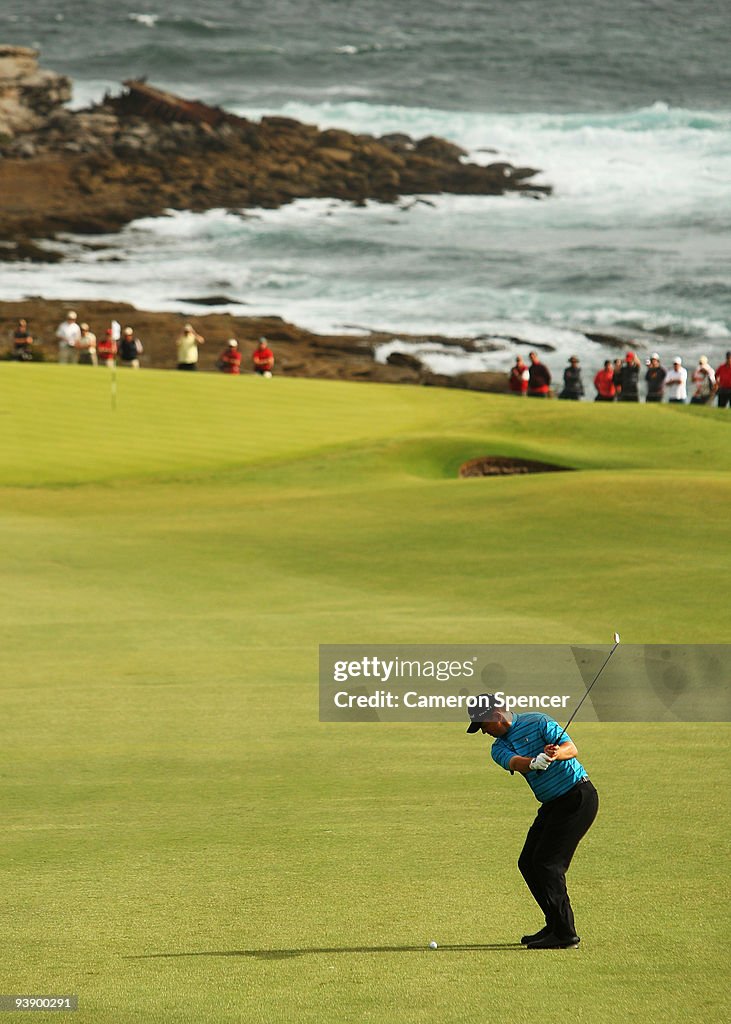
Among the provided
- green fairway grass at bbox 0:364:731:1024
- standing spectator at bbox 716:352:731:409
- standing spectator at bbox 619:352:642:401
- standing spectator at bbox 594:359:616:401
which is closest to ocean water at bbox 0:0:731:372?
standing spectator at bbox 619:352:642:401

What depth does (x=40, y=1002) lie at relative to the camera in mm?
6832

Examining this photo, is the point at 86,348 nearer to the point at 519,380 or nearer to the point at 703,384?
the point at 519,380

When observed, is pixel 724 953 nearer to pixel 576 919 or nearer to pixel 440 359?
pixel 576 919

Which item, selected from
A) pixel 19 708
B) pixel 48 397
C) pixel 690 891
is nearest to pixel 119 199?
pixel 48 397

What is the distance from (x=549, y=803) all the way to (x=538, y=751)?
0.36m

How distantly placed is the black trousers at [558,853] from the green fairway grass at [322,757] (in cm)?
26

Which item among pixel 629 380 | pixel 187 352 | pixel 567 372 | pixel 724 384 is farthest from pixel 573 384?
pixel 187 352

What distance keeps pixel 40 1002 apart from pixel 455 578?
11868 mm

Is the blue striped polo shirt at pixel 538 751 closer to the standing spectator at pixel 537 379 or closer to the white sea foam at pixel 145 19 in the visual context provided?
the standing spectator at pixel 537 379

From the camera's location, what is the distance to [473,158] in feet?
274

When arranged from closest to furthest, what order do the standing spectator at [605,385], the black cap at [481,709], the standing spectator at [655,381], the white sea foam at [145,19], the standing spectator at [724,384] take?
the black cap at [481,709] < the standing spectator at [724,384] < the standing spectator at [655,381] < the standing spectator at [605,385] < the white sea foam at [145,19]

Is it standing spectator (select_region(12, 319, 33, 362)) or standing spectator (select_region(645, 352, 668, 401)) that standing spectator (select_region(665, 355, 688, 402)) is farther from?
standing spectator (select_region(12, 319, 33, 362))

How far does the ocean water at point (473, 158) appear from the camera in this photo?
66.1m

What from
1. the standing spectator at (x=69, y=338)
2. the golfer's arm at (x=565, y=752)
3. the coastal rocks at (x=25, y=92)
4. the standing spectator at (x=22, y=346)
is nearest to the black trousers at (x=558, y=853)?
the golfer's arm at (x=565, y=752)
